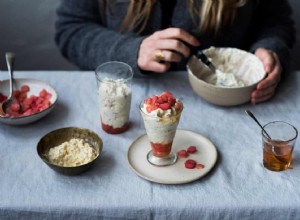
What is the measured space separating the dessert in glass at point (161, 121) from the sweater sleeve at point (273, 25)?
484 mm

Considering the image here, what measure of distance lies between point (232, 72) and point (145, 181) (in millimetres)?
482

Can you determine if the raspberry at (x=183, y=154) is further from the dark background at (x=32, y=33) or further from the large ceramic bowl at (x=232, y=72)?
the dark background at (x=32, y=33)

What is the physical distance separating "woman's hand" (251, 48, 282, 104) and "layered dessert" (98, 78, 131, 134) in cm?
32

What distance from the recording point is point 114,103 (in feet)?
3.42

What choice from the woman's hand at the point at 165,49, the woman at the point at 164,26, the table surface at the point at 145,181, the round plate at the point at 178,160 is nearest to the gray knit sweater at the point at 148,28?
the woman at the point at 164,26

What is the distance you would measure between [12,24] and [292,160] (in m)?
1.30

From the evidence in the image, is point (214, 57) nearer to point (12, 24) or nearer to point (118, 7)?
point (118, 7)

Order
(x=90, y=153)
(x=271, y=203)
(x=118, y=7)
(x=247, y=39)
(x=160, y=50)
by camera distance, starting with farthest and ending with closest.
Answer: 1. (x=247, y=39)
2. (x=118, y=7)
3. (x=160, y=50)
4. (x=90, y=153)
5. (x=271, y=203)

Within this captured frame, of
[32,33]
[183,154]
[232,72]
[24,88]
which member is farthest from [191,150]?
[32,33]

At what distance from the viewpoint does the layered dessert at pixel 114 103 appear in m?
1.04

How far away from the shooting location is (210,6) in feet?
4.44

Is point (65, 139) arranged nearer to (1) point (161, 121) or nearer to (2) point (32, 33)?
(1) point (161, 121)

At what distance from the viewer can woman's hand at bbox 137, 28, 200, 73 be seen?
117cm

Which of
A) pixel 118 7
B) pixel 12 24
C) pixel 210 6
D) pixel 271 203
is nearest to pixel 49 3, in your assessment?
pixel 12 24
